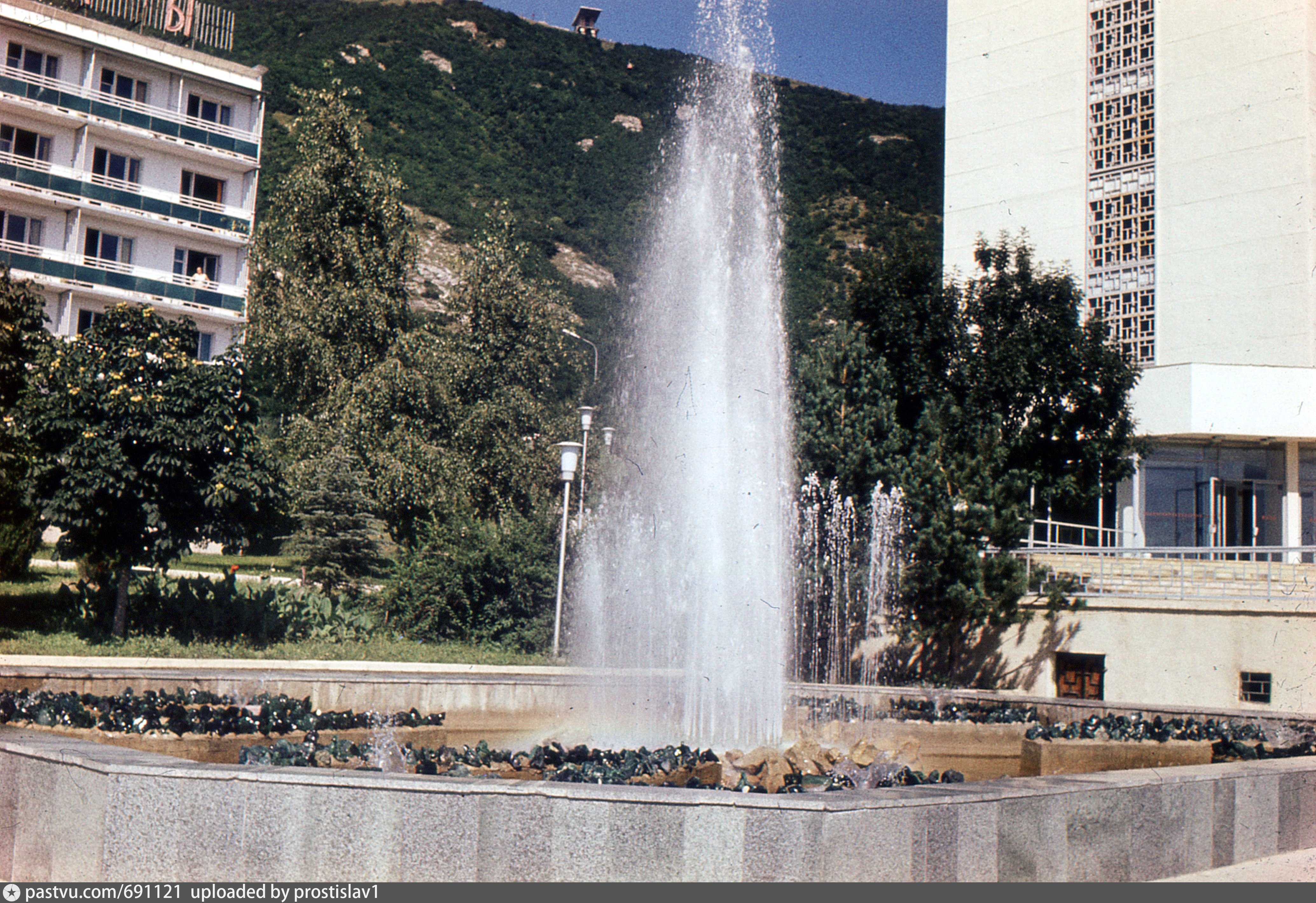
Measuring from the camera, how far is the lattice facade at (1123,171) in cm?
4225

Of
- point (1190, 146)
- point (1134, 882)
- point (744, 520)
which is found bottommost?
point (1134, 882)

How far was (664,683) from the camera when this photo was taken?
43.3 ft

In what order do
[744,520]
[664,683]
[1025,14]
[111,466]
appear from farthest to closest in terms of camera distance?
[1025,14], [111,466], [744,520], [664,683]

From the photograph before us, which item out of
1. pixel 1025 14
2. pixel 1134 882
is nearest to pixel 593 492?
pixel 1134 882

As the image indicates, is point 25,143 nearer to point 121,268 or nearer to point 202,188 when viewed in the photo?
point 121,268

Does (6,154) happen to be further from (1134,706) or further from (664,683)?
(1134,706)

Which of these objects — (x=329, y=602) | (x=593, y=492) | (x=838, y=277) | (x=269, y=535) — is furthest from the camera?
(x=838, y=277)

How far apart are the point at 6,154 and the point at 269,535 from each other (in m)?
16.0

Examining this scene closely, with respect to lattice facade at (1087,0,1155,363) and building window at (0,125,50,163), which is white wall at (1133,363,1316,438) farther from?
building window at (0,125,50,163)

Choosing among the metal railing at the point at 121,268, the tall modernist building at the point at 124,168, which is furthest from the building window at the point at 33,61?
the metal railing at the point at 121,268

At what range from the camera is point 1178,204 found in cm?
4097

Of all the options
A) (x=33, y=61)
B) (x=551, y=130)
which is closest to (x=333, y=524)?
(x=33, y=61)

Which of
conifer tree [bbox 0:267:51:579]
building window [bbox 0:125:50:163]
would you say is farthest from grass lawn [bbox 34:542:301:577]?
building window [bbox 0:125:50:163]

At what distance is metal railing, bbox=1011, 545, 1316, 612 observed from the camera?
64.4ft
